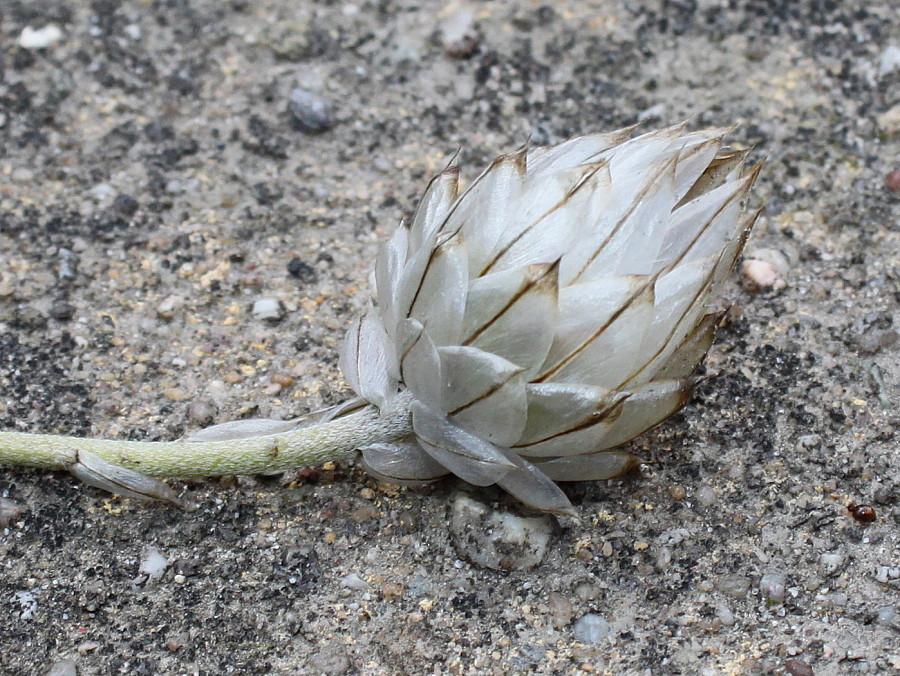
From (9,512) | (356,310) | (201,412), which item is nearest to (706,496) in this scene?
(356,310)

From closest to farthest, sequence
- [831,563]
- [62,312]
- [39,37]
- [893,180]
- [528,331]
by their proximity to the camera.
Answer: [528,331], [831,563], [62,312], [893,180], [39,37]

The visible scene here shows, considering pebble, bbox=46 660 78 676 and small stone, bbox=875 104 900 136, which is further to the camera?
small stone, bbox=875 104 900 136

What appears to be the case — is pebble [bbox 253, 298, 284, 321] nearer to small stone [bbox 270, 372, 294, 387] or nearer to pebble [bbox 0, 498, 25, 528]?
small stone [bbox 270, 372, 294, 387]

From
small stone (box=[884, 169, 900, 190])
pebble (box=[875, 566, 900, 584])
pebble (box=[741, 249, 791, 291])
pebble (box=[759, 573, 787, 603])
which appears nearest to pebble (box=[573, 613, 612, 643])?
pebble (box=[759, 573, 787, 603])

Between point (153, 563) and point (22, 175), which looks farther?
point (22, 175)

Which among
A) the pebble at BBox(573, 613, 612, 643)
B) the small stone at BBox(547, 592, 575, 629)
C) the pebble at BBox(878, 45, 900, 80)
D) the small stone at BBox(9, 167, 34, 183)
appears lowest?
the small stone at BBox(9, 167, 34, 183)

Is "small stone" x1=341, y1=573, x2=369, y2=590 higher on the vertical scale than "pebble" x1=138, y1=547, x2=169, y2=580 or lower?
higher

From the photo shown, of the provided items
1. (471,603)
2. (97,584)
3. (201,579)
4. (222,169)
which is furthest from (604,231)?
(222,169)

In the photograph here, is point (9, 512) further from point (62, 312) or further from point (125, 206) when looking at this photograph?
point (125, 206)
